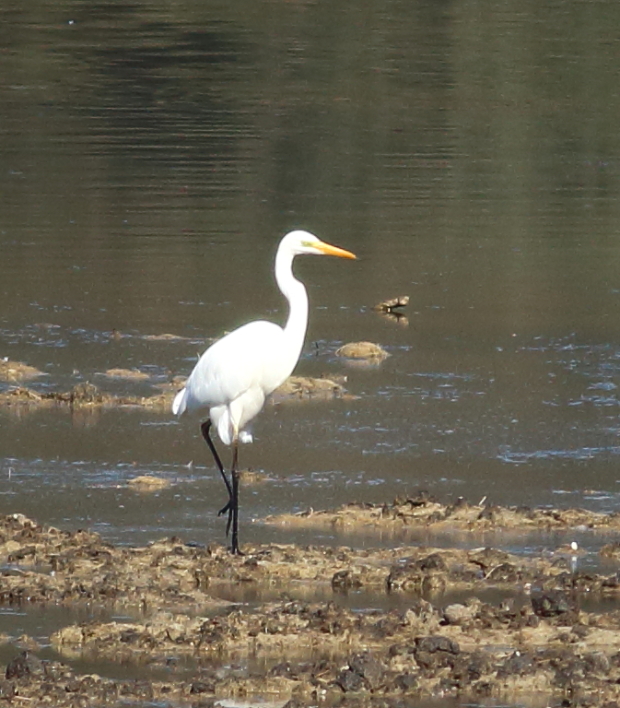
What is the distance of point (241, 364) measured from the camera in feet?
30.5

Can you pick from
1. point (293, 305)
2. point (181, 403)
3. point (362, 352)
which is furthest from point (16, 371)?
point (293, 305)

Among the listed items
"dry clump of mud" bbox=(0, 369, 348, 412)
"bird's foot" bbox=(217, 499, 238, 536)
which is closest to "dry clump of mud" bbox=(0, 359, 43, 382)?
"dry clump of mud" bbox=(0, 369, 348, 412)

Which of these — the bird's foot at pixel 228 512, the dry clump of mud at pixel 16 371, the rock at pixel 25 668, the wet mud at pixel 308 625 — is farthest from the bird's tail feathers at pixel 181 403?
the rock at pixel 25 668

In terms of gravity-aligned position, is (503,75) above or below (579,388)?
above

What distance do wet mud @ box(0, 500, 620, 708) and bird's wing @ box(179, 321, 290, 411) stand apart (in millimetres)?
1004

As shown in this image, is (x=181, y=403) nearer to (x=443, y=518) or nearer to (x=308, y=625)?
(x=443, y=518)

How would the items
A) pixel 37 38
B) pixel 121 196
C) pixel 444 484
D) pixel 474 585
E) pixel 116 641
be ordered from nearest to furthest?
pixel 116 641 → pixel 474 585 → pixel 444 484 → pixel 121 196 → pixel 37 38

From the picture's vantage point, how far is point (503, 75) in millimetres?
31906

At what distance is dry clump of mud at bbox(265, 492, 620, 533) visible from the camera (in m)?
9.12

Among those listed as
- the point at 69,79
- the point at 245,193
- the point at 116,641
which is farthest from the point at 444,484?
the point at 69,79

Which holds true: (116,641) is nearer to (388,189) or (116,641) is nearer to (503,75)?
(388,189)

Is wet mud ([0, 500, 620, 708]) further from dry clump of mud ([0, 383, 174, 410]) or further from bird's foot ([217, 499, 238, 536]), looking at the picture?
dry clump of mud ([0, 383, 174, 410])

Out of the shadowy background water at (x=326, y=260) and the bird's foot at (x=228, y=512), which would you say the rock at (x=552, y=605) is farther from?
the bird's foot at (x=228, y=512)

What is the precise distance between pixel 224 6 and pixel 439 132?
19.8 meters
